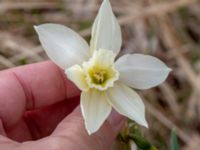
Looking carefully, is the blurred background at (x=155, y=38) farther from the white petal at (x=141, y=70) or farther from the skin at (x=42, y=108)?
the white petal at (x=141, y=70)

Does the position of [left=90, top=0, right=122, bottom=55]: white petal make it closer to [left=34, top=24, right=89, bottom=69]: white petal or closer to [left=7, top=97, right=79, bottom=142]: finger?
[left=34, top=24, right=89, bottom=69]: white petal

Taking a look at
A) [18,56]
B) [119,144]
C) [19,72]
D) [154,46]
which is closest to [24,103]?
[19,72]

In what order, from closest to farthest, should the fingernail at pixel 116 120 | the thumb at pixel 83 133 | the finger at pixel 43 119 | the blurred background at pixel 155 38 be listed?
the thumb at pixel 83 133 → the fingernail at pixel 116 120 → the finger at pixel 43 119 → the blurred background at pixel 155 38

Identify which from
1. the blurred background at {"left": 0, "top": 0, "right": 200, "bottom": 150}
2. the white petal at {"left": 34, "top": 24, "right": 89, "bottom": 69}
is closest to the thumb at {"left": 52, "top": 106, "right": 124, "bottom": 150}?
the white petal at {"left": 34, "top": 24, "right": 89, "bottom": 69}

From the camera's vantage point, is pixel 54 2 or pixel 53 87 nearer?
pixel 53 87

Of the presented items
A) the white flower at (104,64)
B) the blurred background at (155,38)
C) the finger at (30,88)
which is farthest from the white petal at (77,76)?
the blurred background at (155,38)

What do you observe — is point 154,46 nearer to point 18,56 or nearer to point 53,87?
point 18,56

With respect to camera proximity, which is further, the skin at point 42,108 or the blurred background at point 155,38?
the blurred background at point 155,38
